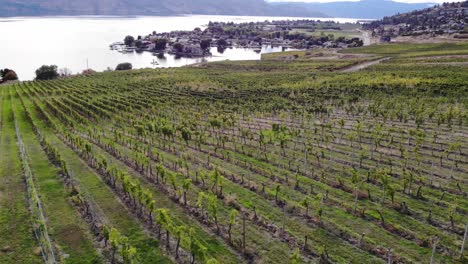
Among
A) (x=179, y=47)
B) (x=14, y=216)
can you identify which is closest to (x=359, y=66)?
(x=14, y=216)

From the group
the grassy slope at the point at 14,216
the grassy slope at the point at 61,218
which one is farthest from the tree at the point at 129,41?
the grassy slope at the point at 61,218

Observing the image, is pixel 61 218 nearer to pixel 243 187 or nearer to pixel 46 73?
pixel 243 187

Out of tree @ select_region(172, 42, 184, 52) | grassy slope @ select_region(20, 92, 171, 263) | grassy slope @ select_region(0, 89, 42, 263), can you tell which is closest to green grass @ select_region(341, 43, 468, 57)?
grassy slope @ select_region(20, 92, 171, 263)

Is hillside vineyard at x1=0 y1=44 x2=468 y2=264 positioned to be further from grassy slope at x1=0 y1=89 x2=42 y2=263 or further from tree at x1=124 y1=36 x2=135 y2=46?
tree at x1=124 y1=36 x2=135 y2=46

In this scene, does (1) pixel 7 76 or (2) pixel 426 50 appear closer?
(1) pixel 7 76

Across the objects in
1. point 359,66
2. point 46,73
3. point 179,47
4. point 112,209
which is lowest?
point 112,209

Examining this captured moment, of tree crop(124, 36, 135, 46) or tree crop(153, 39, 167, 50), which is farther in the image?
tree crop(124, 36, 135, 46)

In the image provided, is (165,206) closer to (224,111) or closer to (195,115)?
(195,115)
